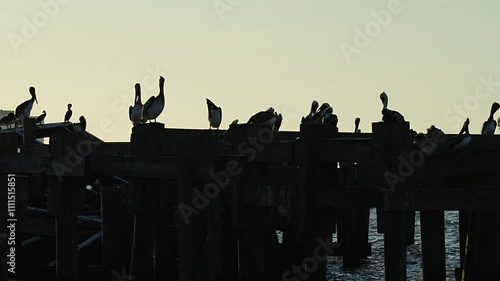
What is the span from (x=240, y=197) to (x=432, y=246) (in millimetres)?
3029

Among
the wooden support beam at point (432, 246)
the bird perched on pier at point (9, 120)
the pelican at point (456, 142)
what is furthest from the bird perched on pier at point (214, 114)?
the bird perched on pier at point (9, 120)

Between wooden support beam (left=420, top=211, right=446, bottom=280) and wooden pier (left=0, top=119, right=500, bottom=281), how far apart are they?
0.02 metres

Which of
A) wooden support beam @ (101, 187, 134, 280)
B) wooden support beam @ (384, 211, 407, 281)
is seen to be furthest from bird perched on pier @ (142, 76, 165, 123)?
wooden support beam @ (384, 211, 407, 281)

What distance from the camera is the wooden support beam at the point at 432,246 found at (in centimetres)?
1720

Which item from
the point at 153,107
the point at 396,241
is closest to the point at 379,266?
the point at 153,107

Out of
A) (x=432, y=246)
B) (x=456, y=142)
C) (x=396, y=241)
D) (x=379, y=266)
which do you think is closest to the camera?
(x=396, y=241)

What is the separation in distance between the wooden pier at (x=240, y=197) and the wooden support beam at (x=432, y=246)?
2 cm

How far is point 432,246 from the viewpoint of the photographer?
17500 millimetres

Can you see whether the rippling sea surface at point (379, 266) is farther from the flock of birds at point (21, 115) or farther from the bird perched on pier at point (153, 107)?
the flock of birds at point (21, 115)

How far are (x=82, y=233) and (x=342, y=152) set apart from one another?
7.38 metres

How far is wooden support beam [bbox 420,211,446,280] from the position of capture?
17.2 m

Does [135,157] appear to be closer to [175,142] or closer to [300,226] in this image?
[175,142]

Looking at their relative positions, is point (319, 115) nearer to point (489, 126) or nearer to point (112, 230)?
point (112, 230)

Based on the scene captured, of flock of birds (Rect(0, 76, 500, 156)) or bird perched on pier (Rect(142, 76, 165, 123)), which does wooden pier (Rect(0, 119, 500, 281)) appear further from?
bird perched on pier (Rect(142, 76, 165, 123))
